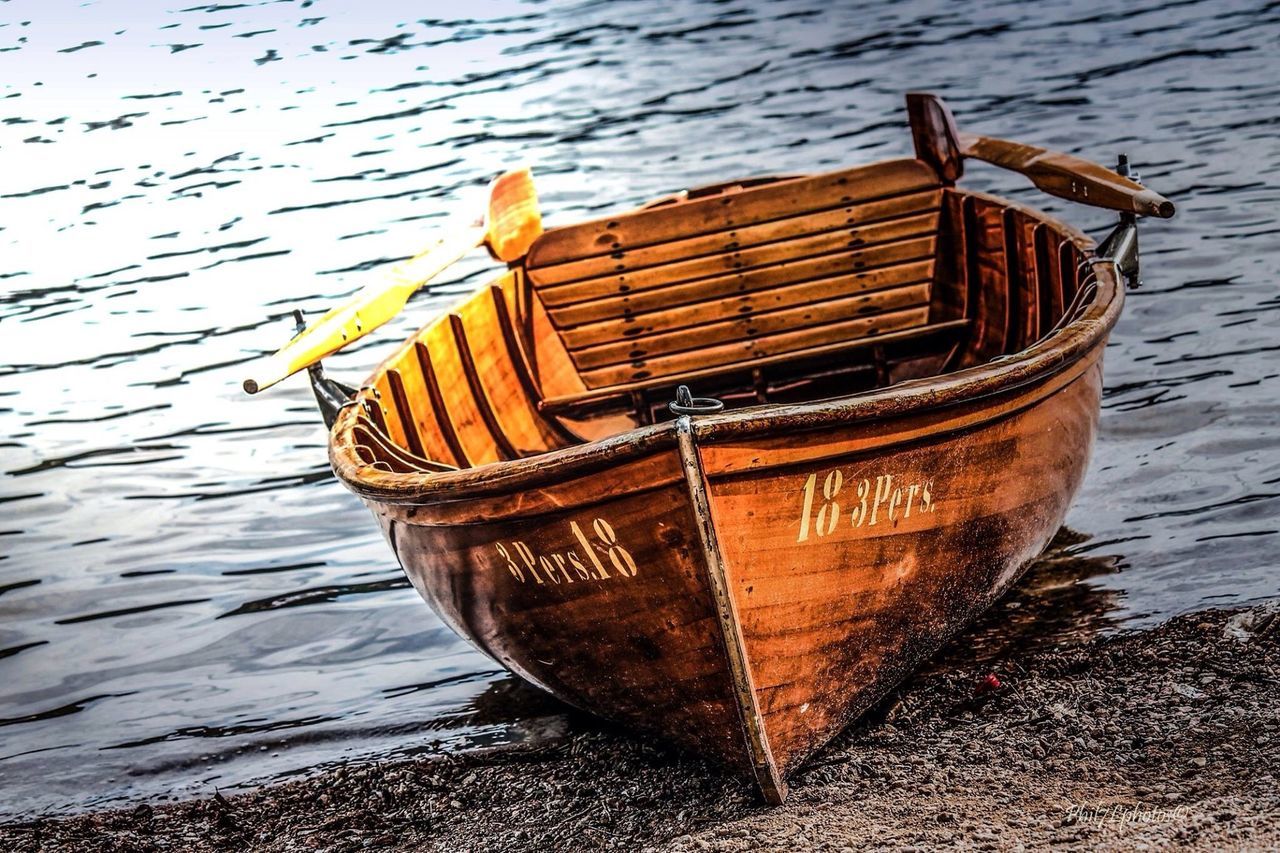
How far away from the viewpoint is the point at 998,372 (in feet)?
11.2

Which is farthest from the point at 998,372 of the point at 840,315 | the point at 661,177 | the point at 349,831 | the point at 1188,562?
the point at 661,177

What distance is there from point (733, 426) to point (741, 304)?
9.81 ft

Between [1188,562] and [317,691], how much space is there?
2.99m

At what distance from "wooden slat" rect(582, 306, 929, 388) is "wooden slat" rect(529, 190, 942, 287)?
1.20 ft

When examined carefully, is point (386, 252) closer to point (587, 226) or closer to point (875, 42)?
point (587, 226)

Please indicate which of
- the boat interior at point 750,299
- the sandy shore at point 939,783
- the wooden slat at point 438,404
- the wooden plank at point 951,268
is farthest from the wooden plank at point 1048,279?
the wooden slat at point 438,404

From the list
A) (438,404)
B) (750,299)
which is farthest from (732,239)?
(438,404)

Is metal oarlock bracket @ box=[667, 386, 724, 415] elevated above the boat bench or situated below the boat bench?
above

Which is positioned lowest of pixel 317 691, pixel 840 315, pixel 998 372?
pixel 317 691

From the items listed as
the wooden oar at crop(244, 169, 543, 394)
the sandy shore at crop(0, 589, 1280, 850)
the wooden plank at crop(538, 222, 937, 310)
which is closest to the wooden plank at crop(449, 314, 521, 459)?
the wooden oar at crop(244, 169, 543, 394)

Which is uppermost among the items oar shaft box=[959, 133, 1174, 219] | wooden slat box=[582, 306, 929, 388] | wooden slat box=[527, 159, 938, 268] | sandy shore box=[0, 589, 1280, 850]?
oar shaft box=[959, 133, 1174, 219]

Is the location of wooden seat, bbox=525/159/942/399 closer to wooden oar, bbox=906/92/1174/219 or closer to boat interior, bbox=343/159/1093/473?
boat interior, bbox=343/159/1093/473

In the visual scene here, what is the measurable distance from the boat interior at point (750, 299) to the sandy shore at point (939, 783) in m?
1.67

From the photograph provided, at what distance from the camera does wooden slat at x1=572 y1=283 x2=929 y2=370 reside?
19.5 feet
